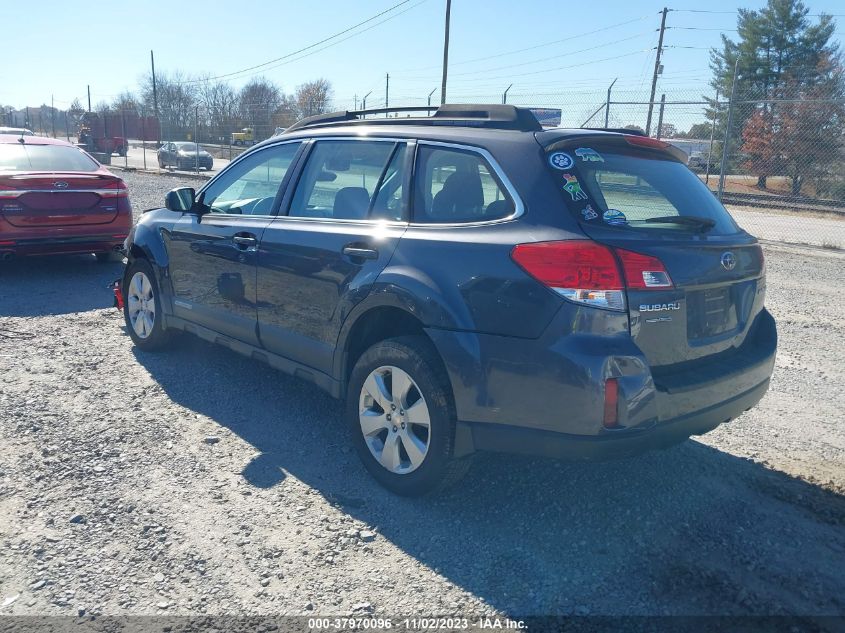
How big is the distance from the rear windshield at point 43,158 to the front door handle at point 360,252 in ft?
20.1

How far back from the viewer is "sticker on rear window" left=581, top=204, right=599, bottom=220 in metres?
3.03

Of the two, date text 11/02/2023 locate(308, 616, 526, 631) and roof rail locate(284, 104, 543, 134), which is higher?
roof rail locate(284, 104, 543, 134)

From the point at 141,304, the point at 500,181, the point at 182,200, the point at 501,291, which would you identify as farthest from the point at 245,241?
the point at 501,291

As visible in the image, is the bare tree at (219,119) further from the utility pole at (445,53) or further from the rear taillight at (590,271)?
the rear taillight at (590,271)

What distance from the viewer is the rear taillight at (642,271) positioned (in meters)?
2.91

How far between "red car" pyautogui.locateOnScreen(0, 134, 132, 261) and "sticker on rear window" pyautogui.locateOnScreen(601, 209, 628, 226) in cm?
685

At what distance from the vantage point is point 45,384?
16.4ft

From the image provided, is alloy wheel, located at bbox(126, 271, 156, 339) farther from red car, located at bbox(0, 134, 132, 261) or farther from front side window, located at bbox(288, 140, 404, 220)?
red car, located at bbox(0, 134, 132, 261)

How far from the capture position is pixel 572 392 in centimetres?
286

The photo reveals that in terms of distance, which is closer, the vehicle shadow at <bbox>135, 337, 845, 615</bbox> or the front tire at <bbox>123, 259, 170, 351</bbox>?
the vehicle shadow at <bbox>135, 337, 845, 615</bbox>

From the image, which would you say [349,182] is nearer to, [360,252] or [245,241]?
[360,252]

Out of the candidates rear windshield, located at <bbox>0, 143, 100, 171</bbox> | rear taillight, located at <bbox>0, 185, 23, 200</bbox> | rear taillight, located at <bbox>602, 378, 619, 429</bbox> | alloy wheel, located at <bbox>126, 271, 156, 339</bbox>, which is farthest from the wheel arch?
rear windshield, located at <bbox>0, 143, 100, 171</bbox>

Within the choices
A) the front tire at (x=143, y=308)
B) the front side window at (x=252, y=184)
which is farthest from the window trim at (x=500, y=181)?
the front tire at (x=143, y=308)

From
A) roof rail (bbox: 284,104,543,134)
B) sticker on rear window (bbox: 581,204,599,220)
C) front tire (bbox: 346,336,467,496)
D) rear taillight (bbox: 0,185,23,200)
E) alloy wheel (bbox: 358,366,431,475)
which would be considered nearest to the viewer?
sticker on rear window (bbox: 581,204,599,220)
